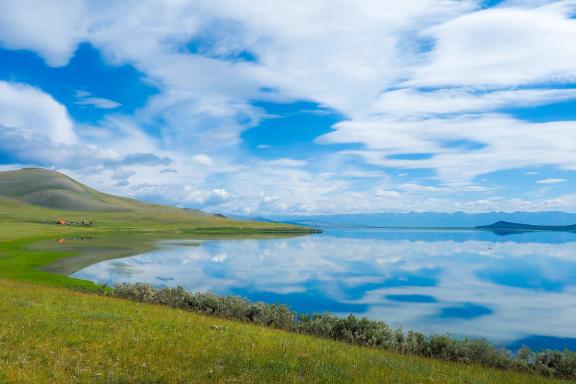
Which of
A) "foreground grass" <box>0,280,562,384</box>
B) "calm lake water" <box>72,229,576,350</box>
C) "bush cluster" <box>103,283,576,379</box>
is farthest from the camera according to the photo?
"calm lake water" <box>72,229,576,350</box>

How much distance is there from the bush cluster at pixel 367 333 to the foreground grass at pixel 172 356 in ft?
12.2

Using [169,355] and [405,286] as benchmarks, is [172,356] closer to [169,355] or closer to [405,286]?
[169,355]

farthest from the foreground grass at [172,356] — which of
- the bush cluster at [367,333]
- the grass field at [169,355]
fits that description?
the bush cluster at [367,333]

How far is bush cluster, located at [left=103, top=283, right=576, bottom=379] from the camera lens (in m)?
20.3

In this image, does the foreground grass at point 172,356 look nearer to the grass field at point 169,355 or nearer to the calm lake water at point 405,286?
the grass field at point 169,355

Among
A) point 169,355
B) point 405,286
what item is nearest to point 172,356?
point 169,355

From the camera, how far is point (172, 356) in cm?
1448

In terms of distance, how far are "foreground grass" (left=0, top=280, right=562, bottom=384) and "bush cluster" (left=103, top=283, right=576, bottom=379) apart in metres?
3.72

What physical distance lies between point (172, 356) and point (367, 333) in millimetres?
12822

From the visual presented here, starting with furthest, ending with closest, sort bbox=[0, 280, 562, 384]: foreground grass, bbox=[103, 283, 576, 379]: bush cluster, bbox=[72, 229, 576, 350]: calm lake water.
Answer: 1. bbox=[72, 229, 576, 350]: calm lake water
2. bbox=[103, 283, 576, 379]: bush cluster
3. bbox=[0, 280, 562, 384]: foreground grass

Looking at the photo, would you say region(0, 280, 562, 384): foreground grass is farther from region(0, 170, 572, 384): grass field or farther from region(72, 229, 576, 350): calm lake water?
region(72, 229, 576, 350): calm lake water

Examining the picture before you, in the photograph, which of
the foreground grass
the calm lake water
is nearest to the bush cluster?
the foreground grass

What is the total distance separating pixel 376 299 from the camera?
170ft

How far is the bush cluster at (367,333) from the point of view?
2028 cm
